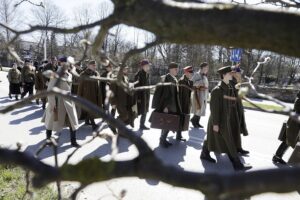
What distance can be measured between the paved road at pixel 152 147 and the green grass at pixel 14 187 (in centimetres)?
53

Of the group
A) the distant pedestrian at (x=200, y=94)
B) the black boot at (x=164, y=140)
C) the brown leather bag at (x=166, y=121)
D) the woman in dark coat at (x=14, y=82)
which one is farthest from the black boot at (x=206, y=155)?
the woman in dark coat at (x=14, y=82)

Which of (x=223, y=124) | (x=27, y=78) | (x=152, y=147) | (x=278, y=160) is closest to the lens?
(x=223, y=124)

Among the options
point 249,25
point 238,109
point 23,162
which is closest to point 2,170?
point 238,109

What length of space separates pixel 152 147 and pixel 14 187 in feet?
9.97

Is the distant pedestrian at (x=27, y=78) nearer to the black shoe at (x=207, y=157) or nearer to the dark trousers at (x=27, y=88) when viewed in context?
the dark trousers at (x=27, y=88)

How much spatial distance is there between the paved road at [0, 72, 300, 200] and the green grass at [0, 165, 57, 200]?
53 cm

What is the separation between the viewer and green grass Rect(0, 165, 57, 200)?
4734mm

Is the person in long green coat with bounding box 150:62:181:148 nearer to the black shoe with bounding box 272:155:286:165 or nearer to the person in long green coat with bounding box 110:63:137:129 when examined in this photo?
the person in long green coat with bounding box 110:63:137:129

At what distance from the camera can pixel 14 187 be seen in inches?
202

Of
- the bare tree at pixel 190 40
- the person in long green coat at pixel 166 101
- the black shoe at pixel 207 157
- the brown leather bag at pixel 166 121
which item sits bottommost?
the black shoe at pixel 207 157

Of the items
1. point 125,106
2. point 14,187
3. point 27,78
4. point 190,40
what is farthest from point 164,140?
point 27,78

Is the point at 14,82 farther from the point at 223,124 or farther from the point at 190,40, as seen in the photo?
the point at 190,40

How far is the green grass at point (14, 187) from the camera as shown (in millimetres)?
4734

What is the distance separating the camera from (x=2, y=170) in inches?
219
